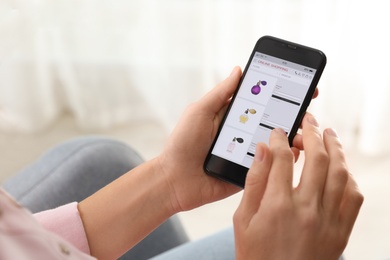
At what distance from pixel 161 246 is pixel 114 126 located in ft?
3.23

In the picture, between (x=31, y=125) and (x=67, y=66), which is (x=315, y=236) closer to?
(x=67, y=66)

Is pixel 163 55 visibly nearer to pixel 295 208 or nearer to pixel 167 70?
pixel 167 70

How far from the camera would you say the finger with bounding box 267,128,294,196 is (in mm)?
643

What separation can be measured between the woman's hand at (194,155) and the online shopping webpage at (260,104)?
23 mm

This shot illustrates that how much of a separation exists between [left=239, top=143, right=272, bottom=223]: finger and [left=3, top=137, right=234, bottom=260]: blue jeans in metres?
0.29

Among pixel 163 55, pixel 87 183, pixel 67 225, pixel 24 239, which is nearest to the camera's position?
pixel 24 239

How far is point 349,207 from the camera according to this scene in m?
0.66

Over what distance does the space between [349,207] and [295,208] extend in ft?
0.22

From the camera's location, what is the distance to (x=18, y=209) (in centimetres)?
56

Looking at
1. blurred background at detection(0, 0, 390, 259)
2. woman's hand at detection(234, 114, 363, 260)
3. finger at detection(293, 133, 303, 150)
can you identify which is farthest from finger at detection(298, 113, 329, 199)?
blurred background at detection(0, 0, 390, 259)

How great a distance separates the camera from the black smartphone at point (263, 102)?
883 millimetres

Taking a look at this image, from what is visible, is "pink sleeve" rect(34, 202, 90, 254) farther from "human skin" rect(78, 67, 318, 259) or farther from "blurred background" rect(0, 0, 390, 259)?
"blurred background" rect(0, 0, 390, 259)

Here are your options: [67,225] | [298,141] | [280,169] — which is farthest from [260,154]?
[67,225]

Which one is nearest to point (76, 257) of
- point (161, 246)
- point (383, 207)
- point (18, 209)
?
point (18, 209)
